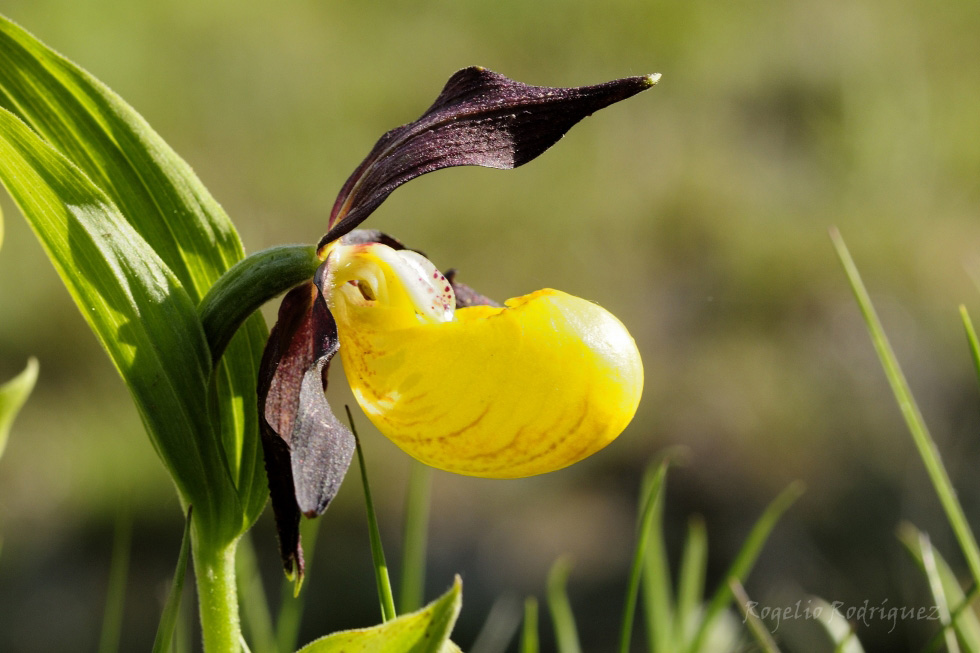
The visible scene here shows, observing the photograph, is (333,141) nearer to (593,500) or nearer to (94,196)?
(593,500)

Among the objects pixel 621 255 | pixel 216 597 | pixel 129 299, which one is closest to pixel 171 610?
pixel 216 597

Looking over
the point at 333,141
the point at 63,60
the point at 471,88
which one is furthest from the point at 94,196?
the point at 333,141

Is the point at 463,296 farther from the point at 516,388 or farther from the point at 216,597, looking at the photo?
the point at 216,597

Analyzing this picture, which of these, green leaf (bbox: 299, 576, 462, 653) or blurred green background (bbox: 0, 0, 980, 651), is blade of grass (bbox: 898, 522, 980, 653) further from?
blurred green background (bbox: 0, 0, 980, 651)

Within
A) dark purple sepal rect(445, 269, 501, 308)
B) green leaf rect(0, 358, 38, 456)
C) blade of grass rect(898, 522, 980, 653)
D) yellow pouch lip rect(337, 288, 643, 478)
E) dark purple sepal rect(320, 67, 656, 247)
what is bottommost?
blade of grass rect(898, 522, 980, 653)

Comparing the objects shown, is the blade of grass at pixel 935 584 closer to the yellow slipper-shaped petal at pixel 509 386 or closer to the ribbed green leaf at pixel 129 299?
the yellow slipper-shaped petal at pixel 509 386

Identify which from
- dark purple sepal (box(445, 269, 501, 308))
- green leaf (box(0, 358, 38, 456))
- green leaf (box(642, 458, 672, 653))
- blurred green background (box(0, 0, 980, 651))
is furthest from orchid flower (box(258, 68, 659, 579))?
blurred green background (box(0, 0, 980, 651))
